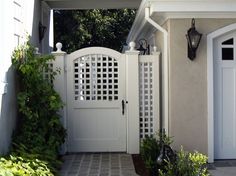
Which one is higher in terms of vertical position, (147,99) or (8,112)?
(147,99)

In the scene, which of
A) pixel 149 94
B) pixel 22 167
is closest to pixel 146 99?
pixel 149 94

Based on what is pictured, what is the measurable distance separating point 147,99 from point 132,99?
33 centimetres

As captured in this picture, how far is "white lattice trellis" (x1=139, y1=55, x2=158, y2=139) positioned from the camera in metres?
8.89

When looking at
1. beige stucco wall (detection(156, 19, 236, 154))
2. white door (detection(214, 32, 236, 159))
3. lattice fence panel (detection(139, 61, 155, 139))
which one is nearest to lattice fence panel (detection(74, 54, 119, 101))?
lattice fence panel (detection(139, 61, 155, 139))

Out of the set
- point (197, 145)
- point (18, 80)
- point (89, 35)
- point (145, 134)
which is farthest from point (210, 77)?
point (89, 35)

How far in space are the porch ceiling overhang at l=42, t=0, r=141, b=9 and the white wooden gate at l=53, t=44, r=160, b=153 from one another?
336 centimetres

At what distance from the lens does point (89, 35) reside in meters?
20.6

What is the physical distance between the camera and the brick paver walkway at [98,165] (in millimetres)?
7297

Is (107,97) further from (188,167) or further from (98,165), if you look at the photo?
(188,167)

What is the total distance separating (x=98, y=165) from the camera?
7.85m

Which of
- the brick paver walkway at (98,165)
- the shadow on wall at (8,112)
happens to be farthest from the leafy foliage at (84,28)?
the shadow on wall at (8,112)

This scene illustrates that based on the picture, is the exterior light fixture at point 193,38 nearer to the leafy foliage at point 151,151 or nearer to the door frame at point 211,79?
the door frame at point 211,79

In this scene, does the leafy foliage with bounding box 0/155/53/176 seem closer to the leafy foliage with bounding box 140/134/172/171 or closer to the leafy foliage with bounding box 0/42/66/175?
the leafy foliage with bounding box 0/42/66/175

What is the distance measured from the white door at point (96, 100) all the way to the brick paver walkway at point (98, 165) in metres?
0.32
